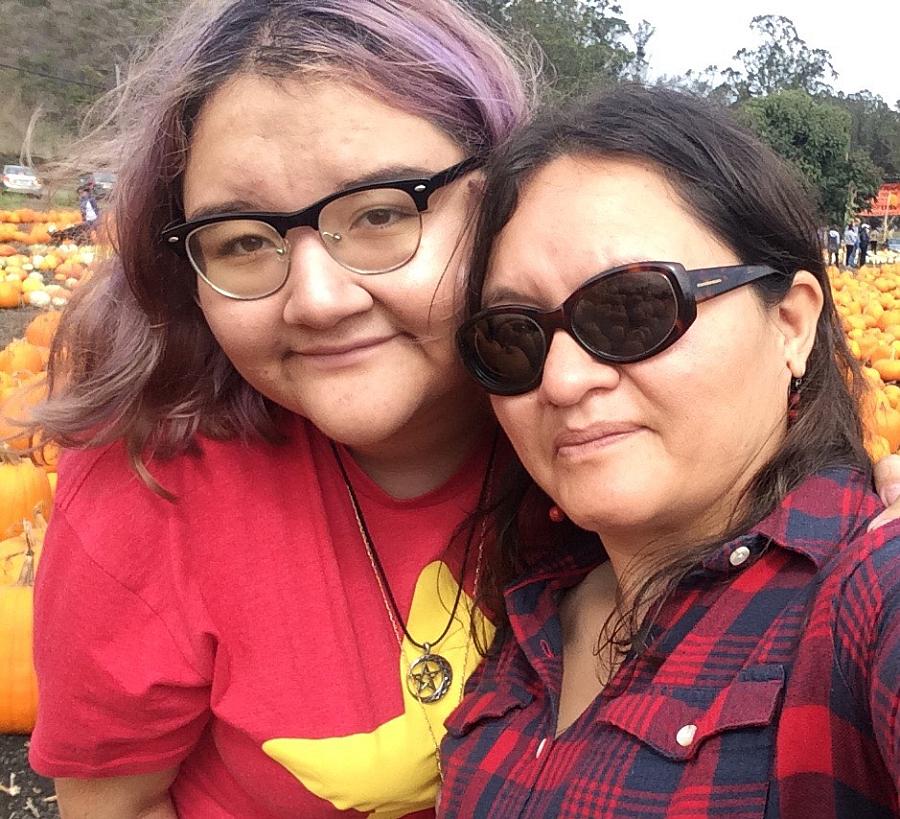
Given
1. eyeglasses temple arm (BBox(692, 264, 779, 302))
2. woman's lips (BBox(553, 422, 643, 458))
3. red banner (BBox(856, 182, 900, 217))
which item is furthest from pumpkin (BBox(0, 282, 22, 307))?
red banner (BBox(856, 182, 900, 217))

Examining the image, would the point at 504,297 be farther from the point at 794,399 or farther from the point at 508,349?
the point at 794,399

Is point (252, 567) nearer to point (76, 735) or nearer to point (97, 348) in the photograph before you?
point (76, 735)

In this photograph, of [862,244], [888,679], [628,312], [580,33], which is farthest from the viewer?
[580,33]

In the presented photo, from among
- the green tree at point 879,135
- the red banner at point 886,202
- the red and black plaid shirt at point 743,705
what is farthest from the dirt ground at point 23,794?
the green tree at point 879,135

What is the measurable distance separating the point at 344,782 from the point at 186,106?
1.18m

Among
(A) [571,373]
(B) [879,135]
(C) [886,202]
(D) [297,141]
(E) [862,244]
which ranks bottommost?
(A) [571,373]

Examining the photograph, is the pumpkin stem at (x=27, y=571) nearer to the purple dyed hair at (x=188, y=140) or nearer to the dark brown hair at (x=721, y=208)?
the purple dyed hair at (x=188, y=140)

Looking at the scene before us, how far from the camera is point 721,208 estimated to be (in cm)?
126

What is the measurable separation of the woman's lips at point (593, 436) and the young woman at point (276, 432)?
0.99ft

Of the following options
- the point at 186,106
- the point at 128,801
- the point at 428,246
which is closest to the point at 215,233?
the point at 186,106

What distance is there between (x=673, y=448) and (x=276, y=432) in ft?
2.61

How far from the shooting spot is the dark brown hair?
1.27 metres

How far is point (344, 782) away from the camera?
1.51 metres

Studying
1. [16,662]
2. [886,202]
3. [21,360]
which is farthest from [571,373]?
[886,202]
